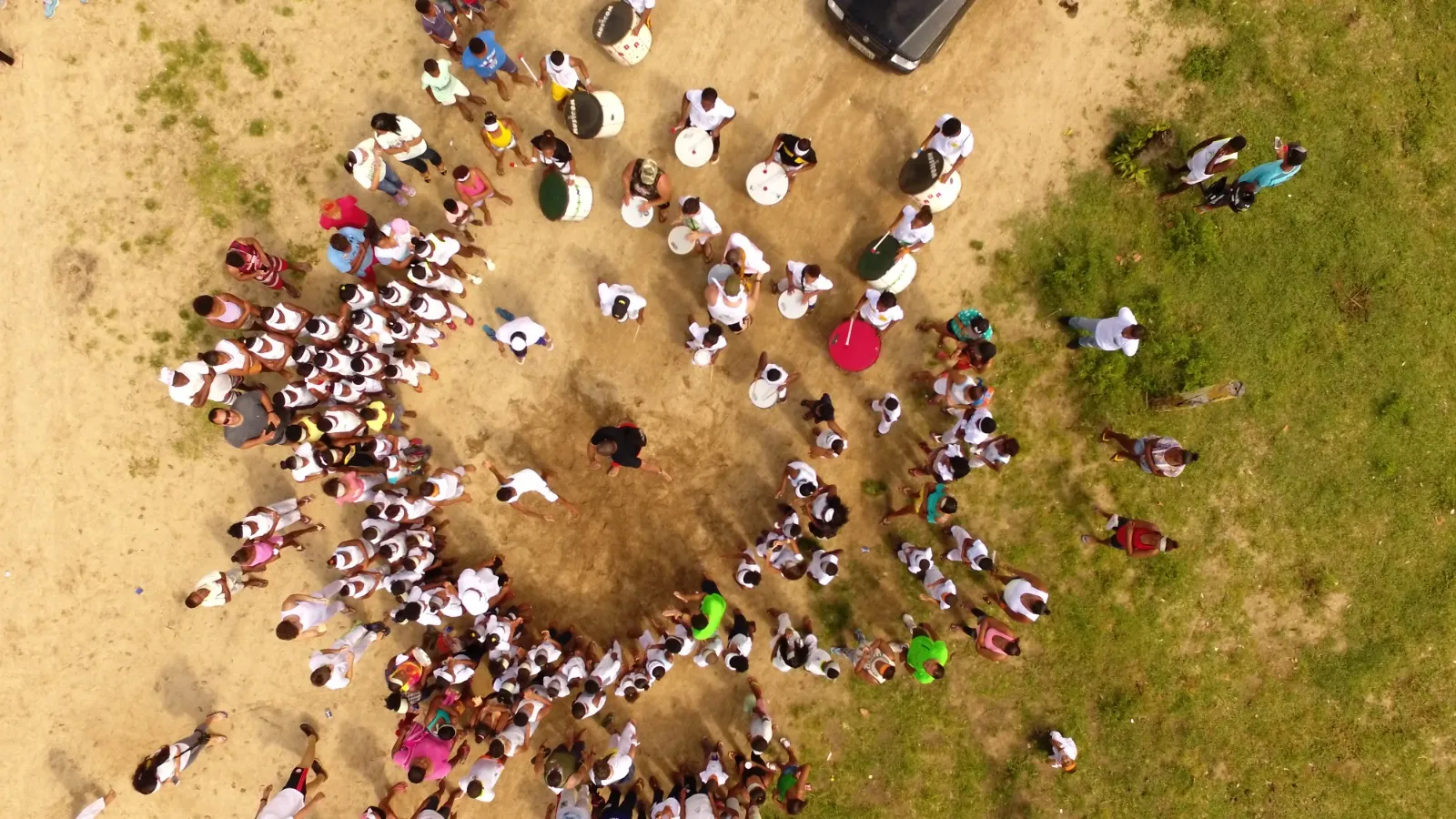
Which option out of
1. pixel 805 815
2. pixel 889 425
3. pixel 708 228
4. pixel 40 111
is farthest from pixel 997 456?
pixel 40 111

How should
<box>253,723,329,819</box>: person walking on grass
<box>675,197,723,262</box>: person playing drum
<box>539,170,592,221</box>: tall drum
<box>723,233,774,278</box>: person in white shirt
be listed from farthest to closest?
<box>539,170,592,221</box>: tall drum < <box>253,723,329,819</box>: person walking on grass < <box>723,233,774,278</box>: person in white shirt < <box>675,197,723,262</box>: person playing drum

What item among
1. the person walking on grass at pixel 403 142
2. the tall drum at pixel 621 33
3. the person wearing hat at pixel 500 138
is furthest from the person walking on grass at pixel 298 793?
the tall drum at pixel 621 33

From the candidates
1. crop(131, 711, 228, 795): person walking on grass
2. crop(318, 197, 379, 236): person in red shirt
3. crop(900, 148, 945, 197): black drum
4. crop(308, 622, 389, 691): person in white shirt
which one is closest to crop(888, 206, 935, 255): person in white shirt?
crop(900, 148, 945, 197): black drum

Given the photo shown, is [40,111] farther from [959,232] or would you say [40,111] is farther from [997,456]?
[997,456]

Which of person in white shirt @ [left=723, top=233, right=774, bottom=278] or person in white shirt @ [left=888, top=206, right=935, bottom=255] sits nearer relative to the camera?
person in white shirt @ [left=888, top=206, right=935, bottom=255]

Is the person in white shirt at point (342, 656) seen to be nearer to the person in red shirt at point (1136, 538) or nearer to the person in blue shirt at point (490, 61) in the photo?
the person in blue shirt at point (490, 61)

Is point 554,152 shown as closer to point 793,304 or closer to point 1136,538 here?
point 793,304

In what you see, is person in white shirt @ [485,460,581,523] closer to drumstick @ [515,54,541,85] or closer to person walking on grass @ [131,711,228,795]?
person walking on grass @ [131,711,228,795]
